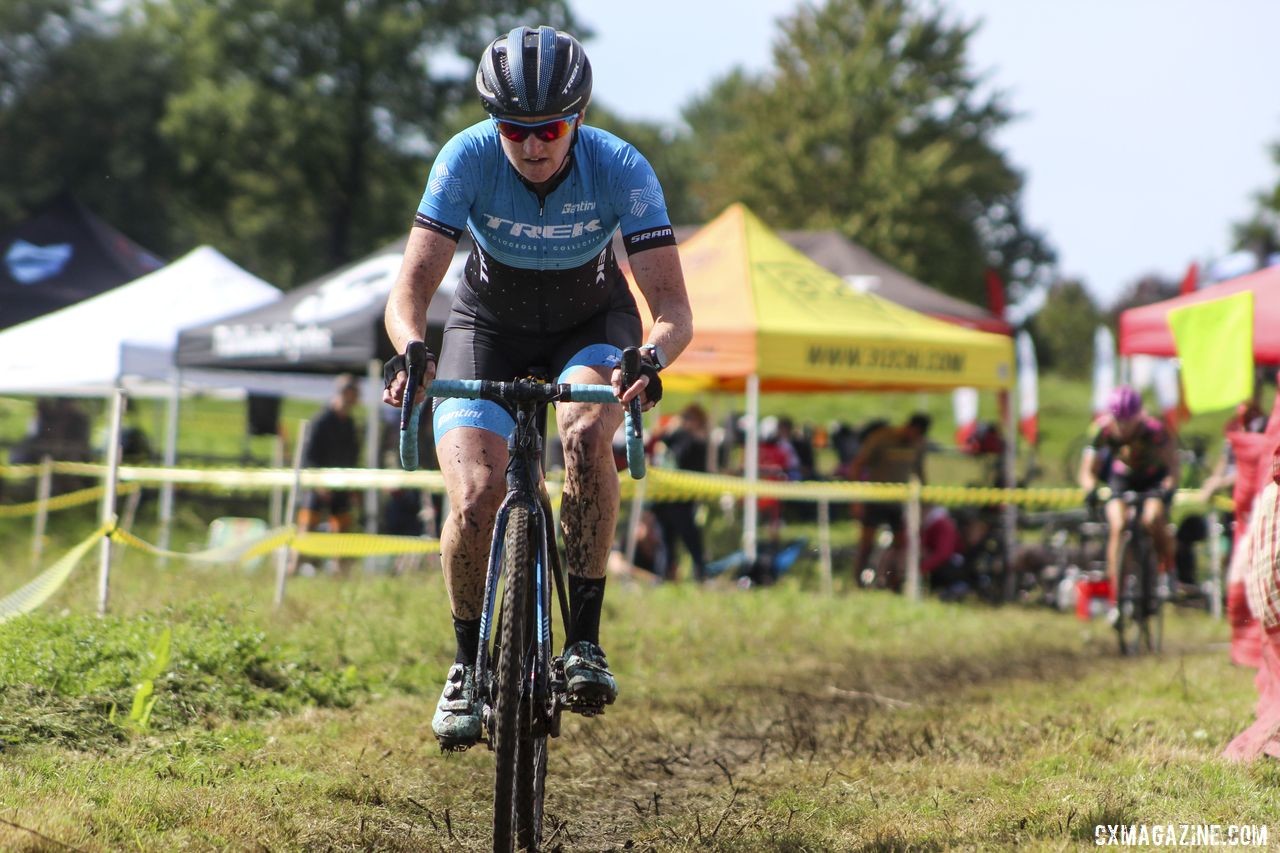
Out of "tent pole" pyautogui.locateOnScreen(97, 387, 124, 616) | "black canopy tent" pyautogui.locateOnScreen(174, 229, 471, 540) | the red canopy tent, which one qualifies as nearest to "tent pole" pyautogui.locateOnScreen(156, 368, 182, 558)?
"black canopy tent" pyautogui.locateOnScreen(174, 229, 471, 540)

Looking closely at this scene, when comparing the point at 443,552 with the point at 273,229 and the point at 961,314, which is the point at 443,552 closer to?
the point at 961,314

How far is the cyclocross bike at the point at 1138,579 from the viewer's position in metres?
10.9

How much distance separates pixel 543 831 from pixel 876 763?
161cm

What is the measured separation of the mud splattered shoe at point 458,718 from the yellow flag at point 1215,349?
8.26 metres

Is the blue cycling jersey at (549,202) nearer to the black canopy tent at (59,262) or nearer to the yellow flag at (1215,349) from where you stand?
the yellow flag at (1215,349)

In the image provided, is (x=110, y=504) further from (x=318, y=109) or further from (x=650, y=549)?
(x=318, y=109)

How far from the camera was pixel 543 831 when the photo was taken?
4648mm

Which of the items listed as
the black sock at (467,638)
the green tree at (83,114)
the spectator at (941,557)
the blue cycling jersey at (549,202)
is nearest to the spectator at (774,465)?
the spectator at (941,557)

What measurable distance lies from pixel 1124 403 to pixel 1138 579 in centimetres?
139

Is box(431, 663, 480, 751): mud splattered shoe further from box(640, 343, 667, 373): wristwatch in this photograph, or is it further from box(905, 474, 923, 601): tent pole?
box(905, 474, 923, 601): tent pole

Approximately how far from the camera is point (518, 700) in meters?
3.96

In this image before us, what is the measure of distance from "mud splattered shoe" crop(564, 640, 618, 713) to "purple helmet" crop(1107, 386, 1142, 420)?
24.9 feet

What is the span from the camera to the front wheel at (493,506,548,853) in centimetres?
380

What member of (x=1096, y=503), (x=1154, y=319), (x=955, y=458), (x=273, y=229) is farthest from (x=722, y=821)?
(x=273, y=229)
